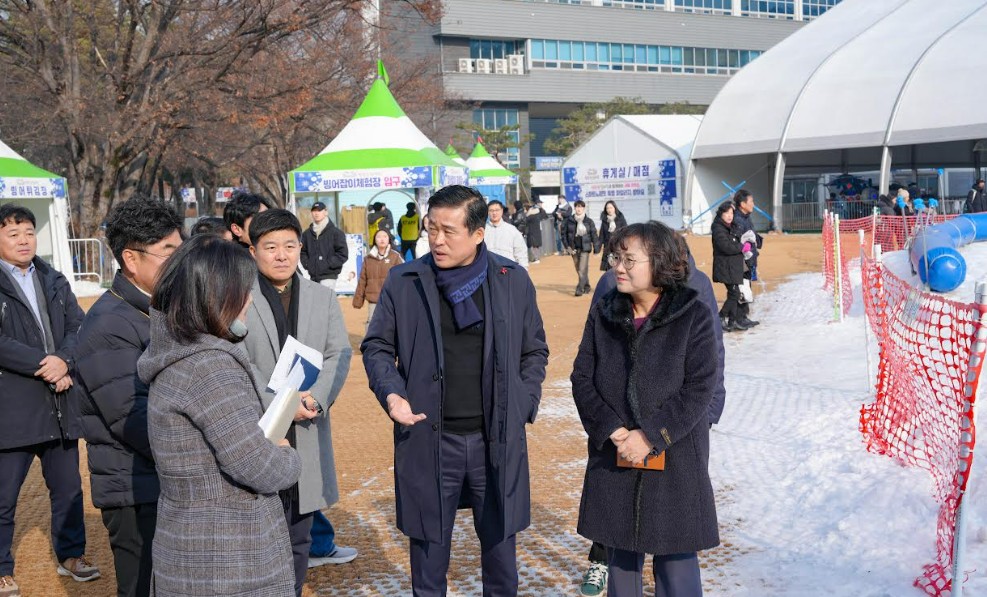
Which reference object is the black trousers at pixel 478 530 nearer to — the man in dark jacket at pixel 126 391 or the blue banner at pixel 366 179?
the man in dark jacket at pixel 126 391

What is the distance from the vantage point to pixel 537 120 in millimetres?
66438

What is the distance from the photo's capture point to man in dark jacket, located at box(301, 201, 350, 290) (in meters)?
10.2

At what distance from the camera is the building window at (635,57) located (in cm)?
6241

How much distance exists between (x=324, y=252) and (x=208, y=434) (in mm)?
7717

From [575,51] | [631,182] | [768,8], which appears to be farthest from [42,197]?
[768,8]

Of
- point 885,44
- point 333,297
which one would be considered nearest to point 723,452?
point 333,297

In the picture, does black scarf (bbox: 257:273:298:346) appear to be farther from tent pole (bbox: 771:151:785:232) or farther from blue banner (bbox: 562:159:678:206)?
blue banner (bbox: 562:159:678:206)

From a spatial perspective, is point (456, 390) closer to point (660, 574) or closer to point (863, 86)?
point (660, 574)

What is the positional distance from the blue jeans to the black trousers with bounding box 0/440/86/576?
46.4 inches

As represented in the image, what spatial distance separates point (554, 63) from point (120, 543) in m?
61.3

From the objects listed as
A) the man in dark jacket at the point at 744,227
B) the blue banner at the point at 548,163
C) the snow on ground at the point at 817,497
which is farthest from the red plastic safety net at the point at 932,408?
the blue banner at the point at 548,163

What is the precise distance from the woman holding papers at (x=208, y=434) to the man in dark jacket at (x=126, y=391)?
0.75m

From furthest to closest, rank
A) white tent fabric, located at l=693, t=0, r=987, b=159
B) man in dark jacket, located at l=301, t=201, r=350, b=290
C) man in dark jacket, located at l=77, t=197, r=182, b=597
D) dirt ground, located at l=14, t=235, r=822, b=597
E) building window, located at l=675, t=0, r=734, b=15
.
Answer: building window, located at l=675, t=0, r=734, b=15
white tent fabric, located at l=693, t=0, r=987, b=159
man in dark jacket, located at l=301, t=201, r=350, b=290
dirt ground, located at l=14, t=235, r=822, b=597
man in dark jacket, located at l=77, t=197, r=182, b=597

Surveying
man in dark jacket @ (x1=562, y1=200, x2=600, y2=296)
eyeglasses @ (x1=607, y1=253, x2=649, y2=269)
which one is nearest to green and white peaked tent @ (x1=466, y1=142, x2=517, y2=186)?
man in dark jacket @ (x1=562, y1=200, x2=600, y2=296)
